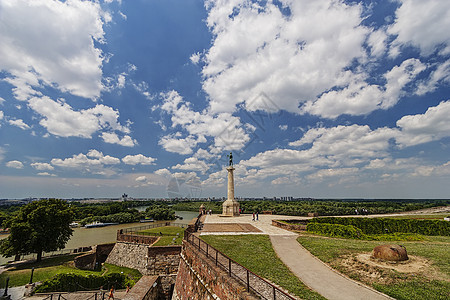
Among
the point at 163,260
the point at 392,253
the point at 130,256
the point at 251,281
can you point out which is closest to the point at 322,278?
the point at 251,281

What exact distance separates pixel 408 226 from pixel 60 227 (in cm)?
3720

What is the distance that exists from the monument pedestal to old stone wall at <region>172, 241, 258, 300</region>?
15.8 metres

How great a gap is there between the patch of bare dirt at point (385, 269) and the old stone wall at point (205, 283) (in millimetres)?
4555

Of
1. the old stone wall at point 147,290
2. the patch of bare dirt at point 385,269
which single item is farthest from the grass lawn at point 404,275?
the old stone wall at point 147,290

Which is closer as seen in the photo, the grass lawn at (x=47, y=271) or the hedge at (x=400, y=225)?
the grass lawn at (x=47, y=271)

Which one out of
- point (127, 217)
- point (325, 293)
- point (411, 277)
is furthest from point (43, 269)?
point (127, 217)

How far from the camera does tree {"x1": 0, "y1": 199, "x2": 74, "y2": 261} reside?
67.7 ft

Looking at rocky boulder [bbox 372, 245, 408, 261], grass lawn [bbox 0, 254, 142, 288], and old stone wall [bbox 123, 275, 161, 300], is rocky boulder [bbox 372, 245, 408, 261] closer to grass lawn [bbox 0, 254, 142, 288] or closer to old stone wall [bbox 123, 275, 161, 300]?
old stone wall [bbox 123, 275, 161, 300]

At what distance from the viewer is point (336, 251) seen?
33.3 feet

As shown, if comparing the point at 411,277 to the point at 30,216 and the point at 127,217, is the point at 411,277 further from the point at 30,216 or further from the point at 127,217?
the point at 127,217

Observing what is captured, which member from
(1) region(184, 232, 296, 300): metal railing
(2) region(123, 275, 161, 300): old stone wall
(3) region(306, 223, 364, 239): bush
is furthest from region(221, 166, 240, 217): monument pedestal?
(1) region(184, 232, 296, 300): metal railing

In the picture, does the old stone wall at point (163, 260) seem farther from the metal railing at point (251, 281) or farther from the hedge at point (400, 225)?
the hedge at point (400, 225)

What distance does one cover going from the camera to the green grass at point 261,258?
6.41 meters

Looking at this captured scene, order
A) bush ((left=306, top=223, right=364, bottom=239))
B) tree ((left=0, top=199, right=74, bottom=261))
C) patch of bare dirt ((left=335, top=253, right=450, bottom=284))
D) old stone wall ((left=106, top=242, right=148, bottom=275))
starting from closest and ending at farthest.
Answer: patch of bare dirt ((left=335, top=253, right=450, bottom=284)), bush ((left=306, top=223, right=364, bottom=239)), tree ((left=0, top=199, right=74, bottom=261)), old stone wall ((left=106, top=242, right=148, bottom=275))
